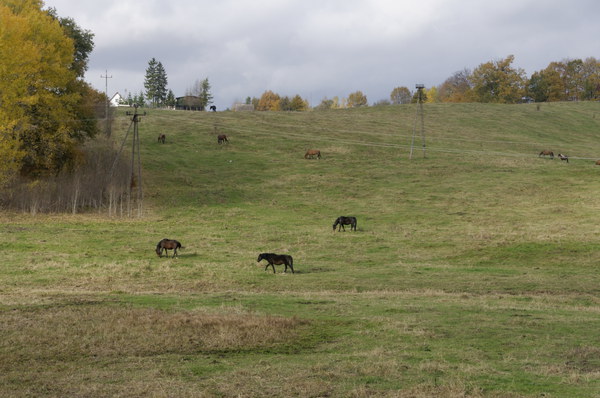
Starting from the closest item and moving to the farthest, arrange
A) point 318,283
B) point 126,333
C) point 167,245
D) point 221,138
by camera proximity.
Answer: point 126,333, point 318,283, point 167,245, point 221,138

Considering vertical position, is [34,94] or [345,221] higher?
[34,94]

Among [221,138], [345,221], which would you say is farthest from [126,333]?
[221,138]

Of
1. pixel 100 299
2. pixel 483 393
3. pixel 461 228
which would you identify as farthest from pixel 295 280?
pixel 461 228

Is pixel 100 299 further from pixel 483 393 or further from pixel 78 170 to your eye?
pixel 78 170

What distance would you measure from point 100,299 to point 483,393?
47.8 ft

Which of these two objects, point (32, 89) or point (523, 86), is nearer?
point (32, 89)

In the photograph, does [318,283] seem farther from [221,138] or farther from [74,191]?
[221,138]

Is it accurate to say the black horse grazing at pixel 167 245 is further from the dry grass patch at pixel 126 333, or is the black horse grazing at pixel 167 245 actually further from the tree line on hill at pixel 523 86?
the tree line on hill at pixel 523 86

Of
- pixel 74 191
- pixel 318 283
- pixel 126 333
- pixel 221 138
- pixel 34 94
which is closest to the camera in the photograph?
pixel 126 333

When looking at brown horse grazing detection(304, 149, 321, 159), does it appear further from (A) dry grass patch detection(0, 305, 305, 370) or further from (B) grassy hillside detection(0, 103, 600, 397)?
(A) dry grass patch detection(0, 305, 305, 370)

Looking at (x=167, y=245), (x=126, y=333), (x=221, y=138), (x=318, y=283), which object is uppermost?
(x=221, y=138)

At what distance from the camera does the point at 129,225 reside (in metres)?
46.2

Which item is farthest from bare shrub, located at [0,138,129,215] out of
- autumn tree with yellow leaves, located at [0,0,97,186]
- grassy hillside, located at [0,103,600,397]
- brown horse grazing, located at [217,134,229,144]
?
brown horse grazing, located at [217,134,229,144]

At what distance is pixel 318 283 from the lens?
2697 cm
